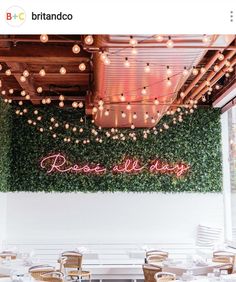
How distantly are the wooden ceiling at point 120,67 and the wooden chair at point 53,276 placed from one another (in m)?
2.91

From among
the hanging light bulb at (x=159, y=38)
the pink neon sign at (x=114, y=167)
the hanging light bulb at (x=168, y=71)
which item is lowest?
the pink neon sign at (x=114, y=167)

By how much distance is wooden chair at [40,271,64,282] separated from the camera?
7133 millimetres

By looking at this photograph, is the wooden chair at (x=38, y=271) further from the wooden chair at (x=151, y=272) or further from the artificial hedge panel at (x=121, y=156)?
the artificial hedge panel at (x=121, y=156)

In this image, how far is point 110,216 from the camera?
40.0 ft

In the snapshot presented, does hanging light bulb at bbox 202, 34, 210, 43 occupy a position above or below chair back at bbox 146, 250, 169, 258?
above

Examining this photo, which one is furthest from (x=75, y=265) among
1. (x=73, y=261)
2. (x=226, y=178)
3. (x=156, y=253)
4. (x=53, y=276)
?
(x=226, y=178)

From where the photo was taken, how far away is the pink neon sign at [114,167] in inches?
481

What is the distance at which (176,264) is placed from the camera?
8.66 metres

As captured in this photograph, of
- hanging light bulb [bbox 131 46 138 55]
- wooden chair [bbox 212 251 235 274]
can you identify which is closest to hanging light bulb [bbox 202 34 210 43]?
hanging light bulb [bbox 131 46 138 55]

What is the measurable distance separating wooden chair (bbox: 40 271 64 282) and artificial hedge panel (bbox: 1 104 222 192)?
4.71 metres

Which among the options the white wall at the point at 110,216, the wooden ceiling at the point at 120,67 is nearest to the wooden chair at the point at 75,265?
the white wall at the point at 110,216

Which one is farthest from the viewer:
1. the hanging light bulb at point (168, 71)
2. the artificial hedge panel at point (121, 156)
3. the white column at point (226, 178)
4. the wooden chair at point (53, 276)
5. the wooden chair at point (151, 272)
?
the white column at point (226, 178)

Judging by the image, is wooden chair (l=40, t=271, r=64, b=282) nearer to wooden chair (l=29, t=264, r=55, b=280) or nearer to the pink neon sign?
wooden chair (l=29, t=264, r=55, b=280)
